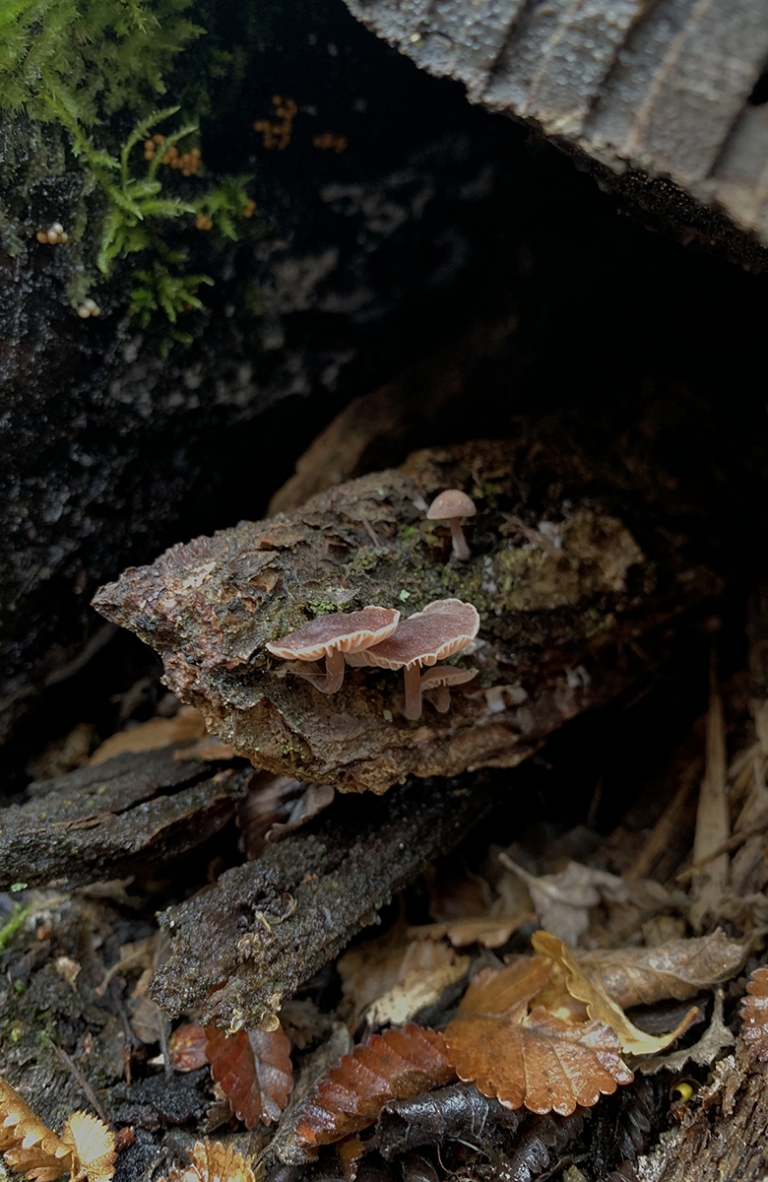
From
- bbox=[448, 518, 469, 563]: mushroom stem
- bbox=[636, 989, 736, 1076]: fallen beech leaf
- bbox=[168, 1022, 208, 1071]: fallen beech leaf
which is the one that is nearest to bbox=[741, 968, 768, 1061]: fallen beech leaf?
bbox=[636, 989, 736, 1076]: fallen beech leaf

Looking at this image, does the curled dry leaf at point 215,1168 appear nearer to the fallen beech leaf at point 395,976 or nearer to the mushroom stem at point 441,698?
the fallen beech leaf at point 395,976

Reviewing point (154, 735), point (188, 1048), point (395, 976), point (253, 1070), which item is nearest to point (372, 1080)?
point (253, 1070)

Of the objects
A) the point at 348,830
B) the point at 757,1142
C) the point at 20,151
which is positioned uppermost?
the point at 20,151

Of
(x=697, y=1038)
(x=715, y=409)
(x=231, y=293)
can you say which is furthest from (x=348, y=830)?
(x=715, y=409)

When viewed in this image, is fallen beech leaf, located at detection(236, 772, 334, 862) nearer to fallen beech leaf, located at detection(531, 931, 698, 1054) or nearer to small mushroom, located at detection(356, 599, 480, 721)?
small mushroom, located at detection(356, 599, 480, 721)

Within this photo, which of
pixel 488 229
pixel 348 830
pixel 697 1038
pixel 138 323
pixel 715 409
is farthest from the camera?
pixel 488 229

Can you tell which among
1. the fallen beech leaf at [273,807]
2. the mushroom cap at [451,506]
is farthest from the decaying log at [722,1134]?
the mushroom cap at [451,506]

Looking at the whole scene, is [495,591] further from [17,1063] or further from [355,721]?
[17,1063]
